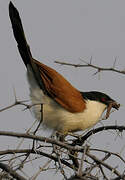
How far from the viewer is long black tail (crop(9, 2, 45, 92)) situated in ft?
12.1

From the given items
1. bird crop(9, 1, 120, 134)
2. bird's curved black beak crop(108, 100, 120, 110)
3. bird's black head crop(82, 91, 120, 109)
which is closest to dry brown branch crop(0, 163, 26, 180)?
bird crop(9, 1, 120, 134)

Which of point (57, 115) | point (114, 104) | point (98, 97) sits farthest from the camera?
point (98, 97)

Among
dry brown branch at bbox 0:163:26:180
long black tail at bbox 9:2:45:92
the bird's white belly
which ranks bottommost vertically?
the bird's white belly

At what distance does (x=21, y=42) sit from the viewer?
12.7 feet

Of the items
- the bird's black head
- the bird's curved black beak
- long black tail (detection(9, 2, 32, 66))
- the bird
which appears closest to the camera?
long black tail (detection(9, 2, 32, 66))

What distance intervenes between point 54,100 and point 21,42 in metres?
0.71

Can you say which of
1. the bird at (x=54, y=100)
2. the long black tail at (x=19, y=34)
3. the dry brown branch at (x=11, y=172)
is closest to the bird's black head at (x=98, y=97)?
the bird at (x=54, y=100)

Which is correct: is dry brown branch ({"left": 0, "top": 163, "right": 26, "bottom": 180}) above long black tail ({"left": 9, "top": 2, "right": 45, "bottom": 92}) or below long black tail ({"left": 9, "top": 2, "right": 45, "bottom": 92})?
below

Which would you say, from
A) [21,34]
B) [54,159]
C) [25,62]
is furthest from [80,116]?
[54,159]

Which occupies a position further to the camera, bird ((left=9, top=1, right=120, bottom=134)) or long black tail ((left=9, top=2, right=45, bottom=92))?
bird ((left=9, top=1, right=120, bottom=134))

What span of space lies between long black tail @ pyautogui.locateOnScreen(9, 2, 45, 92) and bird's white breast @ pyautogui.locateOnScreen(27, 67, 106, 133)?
72 mm

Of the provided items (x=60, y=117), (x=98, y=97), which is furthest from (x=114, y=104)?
(x=60, y=117)

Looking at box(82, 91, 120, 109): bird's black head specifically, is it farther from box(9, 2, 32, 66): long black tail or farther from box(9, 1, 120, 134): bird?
Result: box(9, 2, 32, 66): long black tail

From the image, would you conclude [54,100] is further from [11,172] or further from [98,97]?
[11,172]
